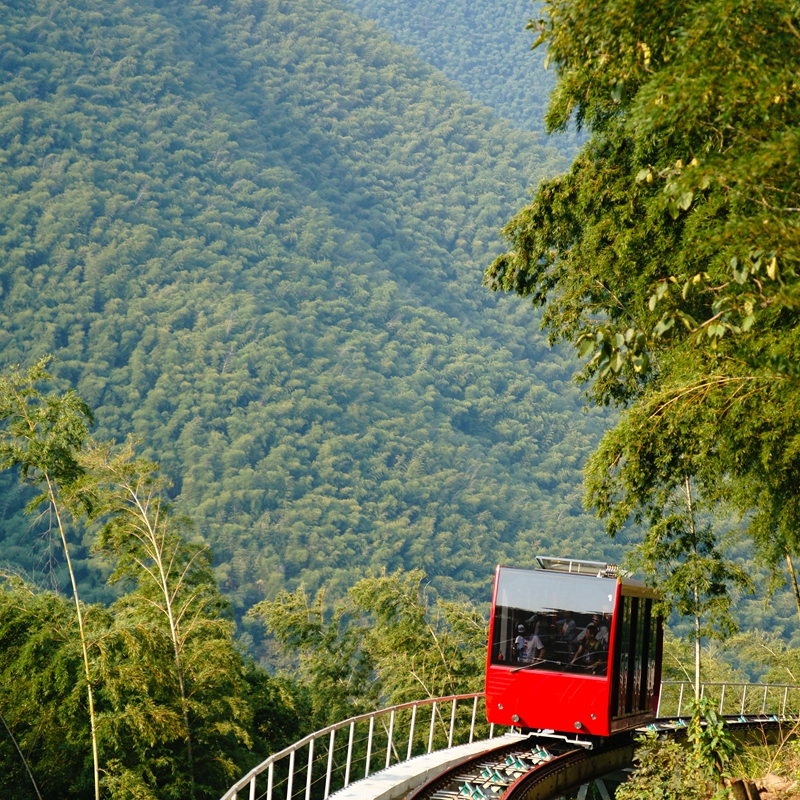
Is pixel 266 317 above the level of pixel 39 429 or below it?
above

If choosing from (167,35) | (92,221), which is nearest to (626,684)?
(92,221)

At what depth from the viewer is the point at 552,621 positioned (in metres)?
13.1

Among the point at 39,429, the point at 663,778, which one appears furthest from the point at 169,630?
the point at 663,778

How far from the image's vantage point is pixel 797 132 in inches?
233

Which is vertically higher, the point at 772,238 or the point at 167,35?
the point at 167,35

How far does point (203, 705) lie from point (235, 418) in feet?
317

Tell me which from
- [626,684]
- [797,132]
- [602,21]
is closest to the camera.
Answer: [797,132]

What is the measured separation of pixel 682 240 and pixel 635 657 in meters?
6.54

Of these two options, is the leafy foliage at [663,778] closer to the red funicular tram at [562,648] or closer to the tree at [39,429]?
the red funicular tram at [562,648]

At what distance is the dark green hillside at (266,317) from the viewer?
106m

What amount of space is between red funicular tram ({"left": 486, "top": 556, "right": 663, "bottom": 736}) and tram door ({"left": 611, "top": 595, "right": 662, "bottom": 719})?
2 centimetres

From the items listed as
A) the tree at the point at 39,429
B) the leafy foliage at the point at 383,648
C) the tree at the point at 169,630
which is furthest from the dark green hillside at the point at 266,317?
the tree at the point at 39,429

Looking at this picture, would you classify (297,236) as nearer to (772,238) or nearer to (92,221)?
(92,221)

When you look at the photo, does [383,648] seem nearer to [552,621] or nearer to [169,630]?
[169,630]
